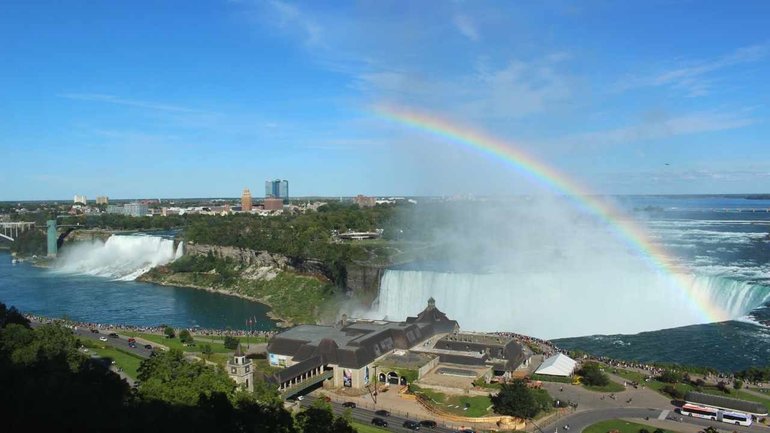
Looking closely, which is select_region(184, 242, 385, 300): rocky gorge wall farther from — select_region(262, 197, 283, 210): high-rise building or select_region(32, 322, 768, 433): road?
select_region(262, 197, 283, 210): high-rise building

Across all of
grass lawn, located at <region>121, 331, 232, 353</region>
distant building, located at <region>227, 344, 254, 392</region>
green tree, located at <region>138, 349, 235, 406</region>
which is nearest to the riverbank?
grass lawn, located at <region>121, 331, 232, 353</region>

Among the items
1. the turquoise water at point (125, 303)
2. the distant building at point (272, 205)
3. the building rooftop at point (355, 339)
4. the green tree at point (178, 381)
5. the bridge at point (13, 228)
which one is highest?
the distant building at point (272, 205)

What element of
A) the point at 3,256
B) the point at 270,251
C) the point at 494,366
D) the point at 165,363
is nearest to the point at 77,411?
the point at 165,363

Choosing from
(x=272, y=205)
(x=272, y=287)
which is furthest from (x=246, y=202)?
(x=272, y=287)

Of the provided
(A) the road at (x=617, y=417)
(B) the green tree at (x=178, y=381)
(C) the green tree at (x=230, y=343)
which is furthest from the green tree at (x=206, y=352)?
(A) the road at (x=617, y=417)

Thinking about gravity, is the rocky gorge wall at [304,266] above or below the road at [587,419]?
above

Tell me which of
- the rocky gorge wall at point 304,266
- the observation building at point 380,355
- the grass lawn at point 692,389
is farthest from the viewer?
the rocky gorge wall at point 304,266

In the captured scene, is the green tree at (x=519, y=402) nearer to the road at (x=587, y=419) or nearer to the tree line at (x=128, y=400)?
the road at (x=587, y=419)
